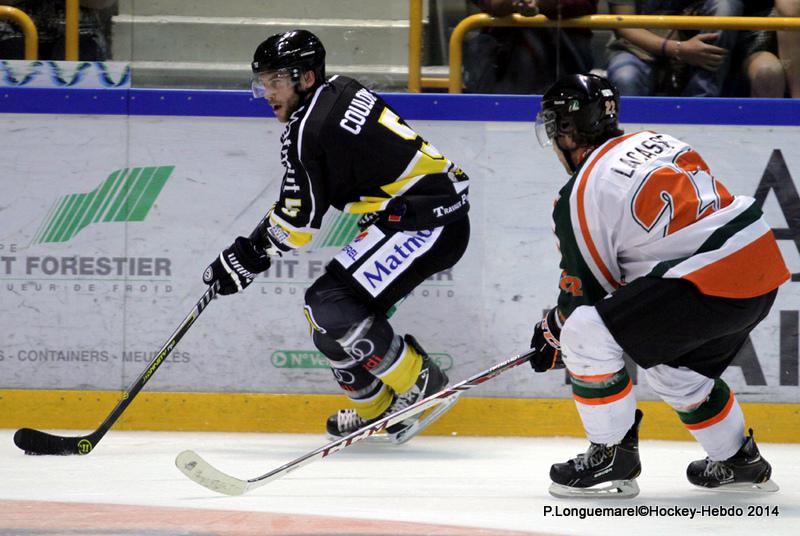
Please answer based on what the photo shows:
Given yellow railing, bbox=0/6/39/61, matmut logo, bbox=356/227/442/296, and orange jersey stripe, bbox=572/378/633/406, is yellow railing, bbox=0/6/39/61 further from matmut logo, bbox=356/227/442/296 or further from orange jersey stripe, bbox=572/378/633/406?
orange jersey stripe, bbox=572/378/633/406

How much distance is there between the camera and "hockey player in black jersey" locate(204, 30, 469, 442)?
3.76 m

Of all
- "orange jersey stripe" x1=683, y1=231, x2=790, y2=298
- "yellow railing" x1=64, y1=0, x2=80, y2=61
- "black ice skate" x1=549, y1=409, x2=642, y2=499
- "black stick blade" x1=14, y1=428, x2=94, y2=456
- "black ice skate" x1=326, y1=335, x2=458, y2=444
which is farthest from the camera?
"yellow railing" x1=64, y1=0, x2=80, y2=61

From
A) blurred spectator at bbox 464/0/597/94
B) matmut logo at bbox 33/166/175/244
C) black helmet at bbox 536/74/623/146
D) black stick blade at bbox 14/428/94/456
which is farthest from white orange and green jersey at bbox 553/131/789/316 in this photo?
matmut logo at bbox 33/166/175/244

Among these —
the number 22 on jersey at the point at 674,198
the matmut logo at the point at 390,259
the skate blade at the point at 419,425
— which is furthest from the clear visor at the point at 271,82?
the number 22 on jersey at the point at 674,198

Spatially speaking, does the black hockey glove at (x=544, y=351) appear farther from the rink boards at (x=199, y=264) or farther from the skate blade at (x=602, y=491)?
the rink boards at (x=199, y=264)

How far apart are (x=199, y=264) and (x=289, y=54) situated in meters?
0.89

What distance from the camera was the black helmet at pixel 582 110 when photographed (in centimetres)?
312

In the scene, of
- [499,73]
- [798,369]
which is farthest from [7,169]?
[798,369]

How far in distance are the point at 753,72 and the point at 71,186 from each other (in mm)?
2406

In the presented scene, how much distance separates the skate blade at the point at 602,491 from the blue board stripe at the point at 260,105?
1.55 meters

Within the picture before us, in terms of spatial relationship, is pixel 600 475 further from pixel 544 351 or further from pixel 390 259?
pixel 390 259

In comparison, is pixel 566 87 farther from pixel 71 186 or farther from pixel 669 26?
pixel 71 186

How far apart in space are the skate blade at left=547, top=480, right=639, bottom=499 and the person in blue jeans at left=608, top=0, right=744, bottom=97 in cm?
167

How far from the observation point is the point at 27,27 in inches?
171
